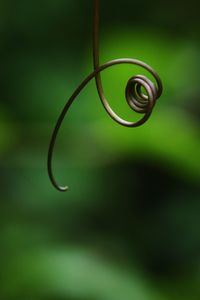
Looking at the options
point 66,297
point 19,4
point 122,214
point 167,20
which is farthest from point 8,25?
point 66,297

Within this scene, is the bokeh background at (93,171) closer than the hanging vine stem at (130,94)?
No

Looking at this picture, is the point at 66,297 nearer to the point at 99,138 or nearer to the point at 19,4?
the point at 99,138

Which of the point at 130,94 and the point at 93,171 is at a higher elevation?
the point at 93,171

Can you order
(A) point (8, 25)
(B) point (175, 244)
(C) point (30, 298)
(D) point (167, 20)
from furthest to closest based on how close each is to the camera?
1. (D) point (167, 20)
2. (A) point (8, 25)
3. (B) point (175, 244)
4. (C) point (30, 298)

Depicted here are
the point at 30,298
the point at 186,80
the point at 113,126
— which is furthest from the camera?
the point at 186,80

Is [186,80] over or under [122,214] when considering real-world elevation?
over

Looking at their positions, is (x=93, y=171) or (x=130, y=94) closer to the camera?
(x=130, y=94)

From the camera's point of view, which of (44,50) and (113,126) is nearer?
(113,126)

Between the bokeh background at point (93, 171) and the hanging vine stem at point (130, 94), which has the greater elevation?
the bokeh background at point (93, 171)
